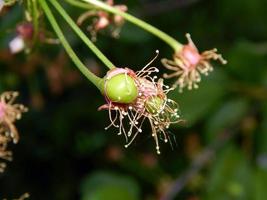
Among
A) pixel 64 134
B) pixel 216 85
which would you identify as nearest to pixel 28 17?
pixel 216 85

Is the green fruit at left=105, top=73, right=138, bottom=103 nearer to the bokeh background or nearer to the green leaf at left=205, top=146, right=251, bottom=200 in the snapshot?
the bokeh background

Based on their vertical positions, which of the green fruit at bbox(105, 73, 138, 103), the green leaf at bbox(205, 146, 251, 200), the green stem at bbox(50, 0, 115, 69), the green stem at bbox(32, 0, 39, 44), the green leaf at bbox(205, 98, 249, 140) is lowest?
the green fruit at bbox(105, 73, 138, 103)

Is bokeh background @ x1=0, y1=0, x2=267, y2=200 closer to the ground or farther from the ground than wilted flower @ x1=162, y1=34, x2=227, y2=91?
farther from the ground

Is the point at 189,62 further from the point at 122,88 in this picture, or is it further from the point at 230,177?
the point at 230,177

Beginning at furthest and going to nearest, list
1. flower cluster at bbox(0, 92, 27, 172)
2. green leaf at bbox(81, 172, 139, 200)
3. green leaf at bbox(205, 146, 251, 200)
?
green leaf at bbox(205, 146, 251, 200), green leaf at bbox(81, 172, 139, 200), flower cluster at bbox(0, 92, 27, 172)

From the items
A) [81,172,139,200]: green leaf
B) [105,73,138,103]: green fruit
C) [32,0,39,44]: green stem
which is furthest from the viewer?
[81,172,139,200]: green leaf

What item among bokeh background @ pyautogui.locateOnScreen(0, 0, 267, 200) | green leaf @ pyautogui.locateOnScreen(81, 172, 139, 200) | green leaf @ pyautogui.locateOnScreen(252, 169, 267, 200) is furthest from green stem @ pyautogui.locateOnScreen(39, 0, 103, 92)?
green leaf @ pyautogui.locateOnScreen(252, 169, 267, 200)

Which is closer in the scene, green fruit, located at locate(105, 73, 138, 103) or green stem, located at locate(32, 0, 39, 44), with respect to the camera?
green fruit, located at locate(105, 73, 138, 103)
